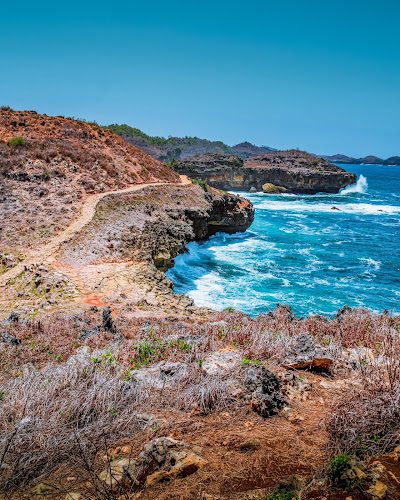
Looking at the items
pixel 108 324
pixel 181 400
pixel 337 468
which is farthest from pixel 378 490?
pixel 108 324

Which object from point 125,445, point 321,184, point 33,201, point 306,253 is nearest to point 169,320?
point 125,445

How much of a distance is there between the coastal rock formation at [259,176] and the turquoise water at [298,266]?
33.5m

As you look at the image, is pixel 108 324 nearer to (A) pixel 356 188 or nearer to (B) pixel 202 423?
(B) pixel 202 423

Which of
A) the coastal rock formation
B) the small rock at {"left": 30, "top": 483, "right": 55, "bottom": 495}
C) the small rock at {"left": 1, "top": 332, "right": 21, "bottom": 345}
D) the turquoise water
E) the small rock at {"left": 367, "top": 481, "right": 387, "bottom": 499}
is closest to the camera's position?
the small rock at {"left": 367, "top": 481, "right": 387, "bottom": 499}

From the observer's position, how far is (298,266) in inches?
1252

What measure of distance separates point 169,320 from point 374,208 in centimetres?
6840

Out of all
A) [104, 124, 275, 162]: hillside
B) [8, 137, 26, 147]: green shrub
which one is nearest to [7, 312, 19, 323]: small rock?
[8, 137, 26, 147]: green shrub

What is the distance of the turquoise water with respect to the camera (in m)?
23.9

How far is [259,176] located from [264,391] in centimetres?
8925

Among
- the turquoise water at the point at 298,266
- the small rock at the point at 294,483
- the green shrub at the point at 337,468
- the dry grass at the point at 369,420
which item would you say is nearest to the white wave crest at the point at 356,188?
the turquoise water at the point at 298,266

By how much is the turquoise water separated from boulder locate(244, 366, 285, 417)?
1507 centimetres

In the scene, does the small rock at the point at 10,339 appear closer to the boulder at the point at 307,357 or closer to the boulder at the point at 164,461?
the boulder at the point at 164,461

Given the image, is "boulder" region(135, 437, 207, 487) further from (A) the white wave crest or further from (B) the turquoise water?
(A) the white wave crest

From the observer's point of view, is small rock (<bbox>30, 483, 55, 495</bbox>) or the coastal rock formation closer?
small rock (<bbox>30, 483, 55, 495</bbox>)
